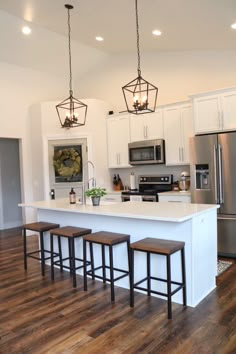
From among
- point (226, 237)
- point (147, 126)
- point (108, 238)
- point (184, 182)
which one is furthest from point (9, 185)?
point (226, 237)

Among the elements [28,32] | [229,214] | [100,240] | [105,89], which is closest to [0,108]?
[28,32]

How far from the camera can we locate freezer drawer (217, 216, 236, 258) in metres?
4.59

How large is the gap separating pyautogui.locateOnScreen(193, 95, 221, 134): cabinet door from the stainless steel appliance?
1.44 meters

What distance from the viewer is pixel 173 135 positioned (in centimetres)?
576

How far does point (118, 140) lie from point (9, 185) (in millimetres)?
3389

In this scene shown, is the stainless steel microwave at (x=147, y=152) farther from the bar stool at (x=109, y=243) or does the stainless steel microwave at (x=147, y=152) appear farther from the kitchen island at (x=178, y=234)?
the bar stool at (x=109, y=243)

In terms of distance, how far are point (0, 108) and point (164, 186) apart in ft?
12.4

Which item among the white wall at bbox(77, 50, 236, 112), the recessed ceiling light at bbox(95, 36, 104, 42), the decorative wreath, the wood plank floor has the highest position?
the recessed ceiling light at bbox(95, 36, 104, 42)

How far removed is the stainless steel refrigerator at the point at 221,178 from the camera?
4559 mm

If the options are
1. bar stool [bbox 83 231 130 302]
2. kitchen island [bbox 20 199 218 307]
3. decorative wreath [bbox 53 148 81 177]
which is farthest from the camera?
decorative wreath [bbox 53 148 81 177]

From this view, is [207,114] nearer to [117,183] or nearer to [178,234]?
[178,234]

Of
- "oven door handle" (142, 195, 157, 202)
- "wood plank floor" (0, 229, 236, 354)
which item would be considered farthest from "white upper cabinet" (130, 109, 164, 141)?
"wood plank floor" (0, 229, 236, 354)

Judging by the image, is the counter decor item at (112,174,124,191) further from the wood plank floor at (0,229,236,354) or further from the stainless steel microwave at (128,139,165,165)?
the wood plank floor at (0,229,236,354)

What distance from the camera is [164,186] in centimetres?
621
